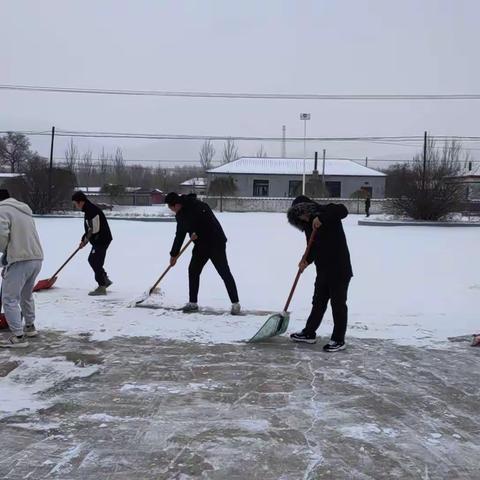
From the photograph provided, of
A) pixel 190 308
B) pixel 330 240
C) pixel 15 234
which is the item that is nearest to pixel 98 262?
pixel 190 308

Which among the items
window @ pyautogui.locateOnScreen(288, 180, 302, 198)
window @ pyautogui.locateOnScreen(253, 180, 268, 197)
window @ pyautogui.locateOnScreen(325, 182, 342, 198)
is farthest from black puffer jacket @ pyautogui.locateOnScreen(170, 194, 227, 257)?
window @ pyautogui.locateOnScreen(325, 182, 342, 198)

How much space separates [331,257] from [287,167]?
53.9m

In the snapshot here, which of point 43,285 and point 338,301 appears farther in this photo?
point 43,285

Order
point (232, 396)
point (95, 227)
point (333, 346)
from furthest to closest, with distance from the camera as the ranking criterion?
point (95, 227) → point (333, 346) → point (232, 396)

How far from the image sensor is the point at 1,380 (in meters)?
4.49

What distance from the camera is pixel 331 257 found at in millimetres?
5559

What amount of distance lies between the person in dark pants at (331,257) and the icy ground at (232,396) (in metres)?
0.31

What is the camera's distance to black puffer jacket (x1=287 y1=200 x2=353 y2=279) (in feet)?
18.1

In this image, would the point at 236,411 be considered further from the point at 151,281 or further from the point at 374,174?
the point at 374,174

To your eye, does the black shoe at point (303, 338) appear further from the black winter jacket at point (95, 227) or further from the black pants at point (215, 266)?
the black winter jacket at point (95, 227)

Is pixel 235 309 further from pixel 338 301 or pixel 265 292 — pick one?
pixel 265 292

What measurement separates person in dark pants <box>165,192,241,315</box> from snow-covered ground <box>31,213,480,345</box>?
402 millimetres

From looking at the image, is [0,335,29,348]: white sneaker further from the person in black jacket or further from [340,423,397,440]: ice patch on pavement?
[340,423,397,440]: ice patch on pavement

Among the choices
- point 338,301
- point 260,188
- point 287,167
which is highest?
point 287,167
